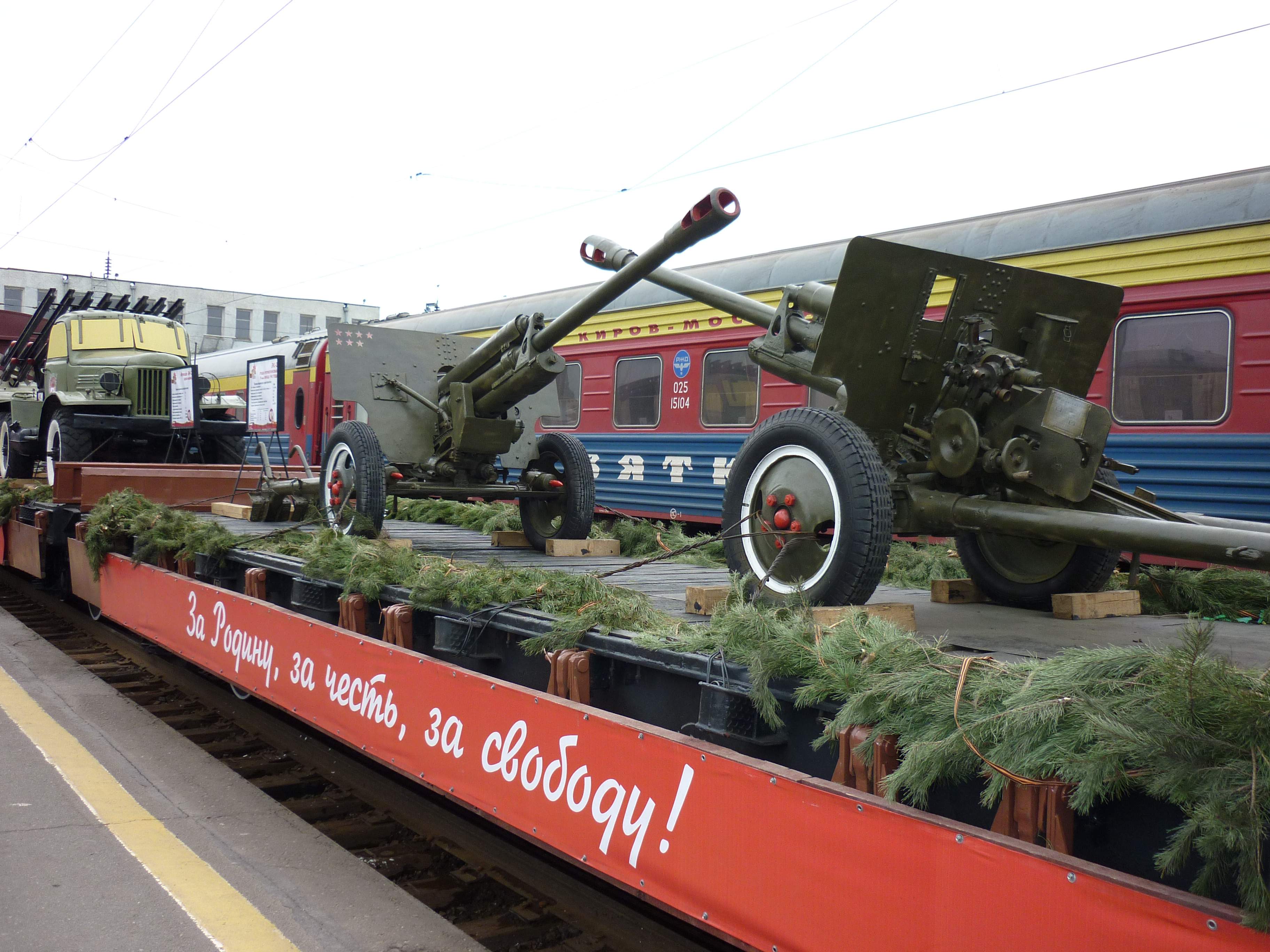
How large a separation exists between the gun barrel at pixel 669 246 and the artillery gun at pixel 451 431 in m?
0.49

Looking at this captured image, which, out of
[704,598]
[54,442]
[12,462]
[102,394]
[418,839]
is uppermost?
[102,394]

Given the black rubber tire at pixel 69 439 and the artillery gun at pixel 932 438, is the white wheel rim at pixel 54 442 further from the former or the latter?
the artillery gun at pixel 932 438

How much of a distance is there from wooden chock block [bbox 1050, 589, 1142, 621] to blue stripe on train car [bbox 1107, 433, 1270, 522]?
9.99 ft

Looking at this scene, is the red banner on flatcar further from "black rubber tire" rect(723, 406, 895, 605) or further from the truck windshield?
the truck windshield

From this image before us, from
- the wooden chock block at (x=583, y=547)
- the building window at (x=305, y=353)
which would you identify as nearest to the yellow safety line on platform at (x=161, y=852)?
the wooden chock block at (x=583, y=547)

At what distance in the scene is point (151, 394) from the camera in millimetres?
12266

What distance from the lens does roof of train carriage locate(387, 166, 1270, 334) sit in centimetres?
709

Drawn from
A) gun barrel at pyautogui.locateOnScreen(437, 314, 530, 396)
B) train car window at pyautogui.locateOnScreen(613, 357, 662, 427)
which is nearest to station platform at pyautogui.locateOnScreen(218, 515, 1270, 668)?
gun barrel at pyautogui.locateOnScreen(437, 314, 530, 396)

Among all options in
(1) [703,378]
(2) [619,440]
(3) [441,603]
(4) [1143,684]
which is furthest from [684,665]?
(2) [619,440]

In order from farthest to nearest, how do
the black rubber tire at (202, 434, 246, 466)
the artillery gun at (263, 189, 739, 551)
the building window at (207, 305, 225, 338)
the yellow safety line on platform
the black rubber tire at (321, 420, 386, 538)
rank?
the building window at (207, 305, 225, 338) → the black rubber tire at (202, 434, 246, 466) → the artillery gun at (263, 189, 739, 551) → the black rubber tire at (321, 420, 386, 538) → the yellow safety line on platform

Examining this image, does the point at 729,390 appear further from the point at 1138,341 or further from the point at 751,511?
the point at 751,511

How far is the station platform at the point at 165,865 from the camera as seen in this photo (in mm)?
3594

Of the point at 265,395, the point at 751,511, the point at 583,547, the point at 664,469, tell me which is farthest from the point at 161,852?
the point at 664,469

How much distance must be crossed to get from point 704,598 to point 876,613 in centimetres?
70
